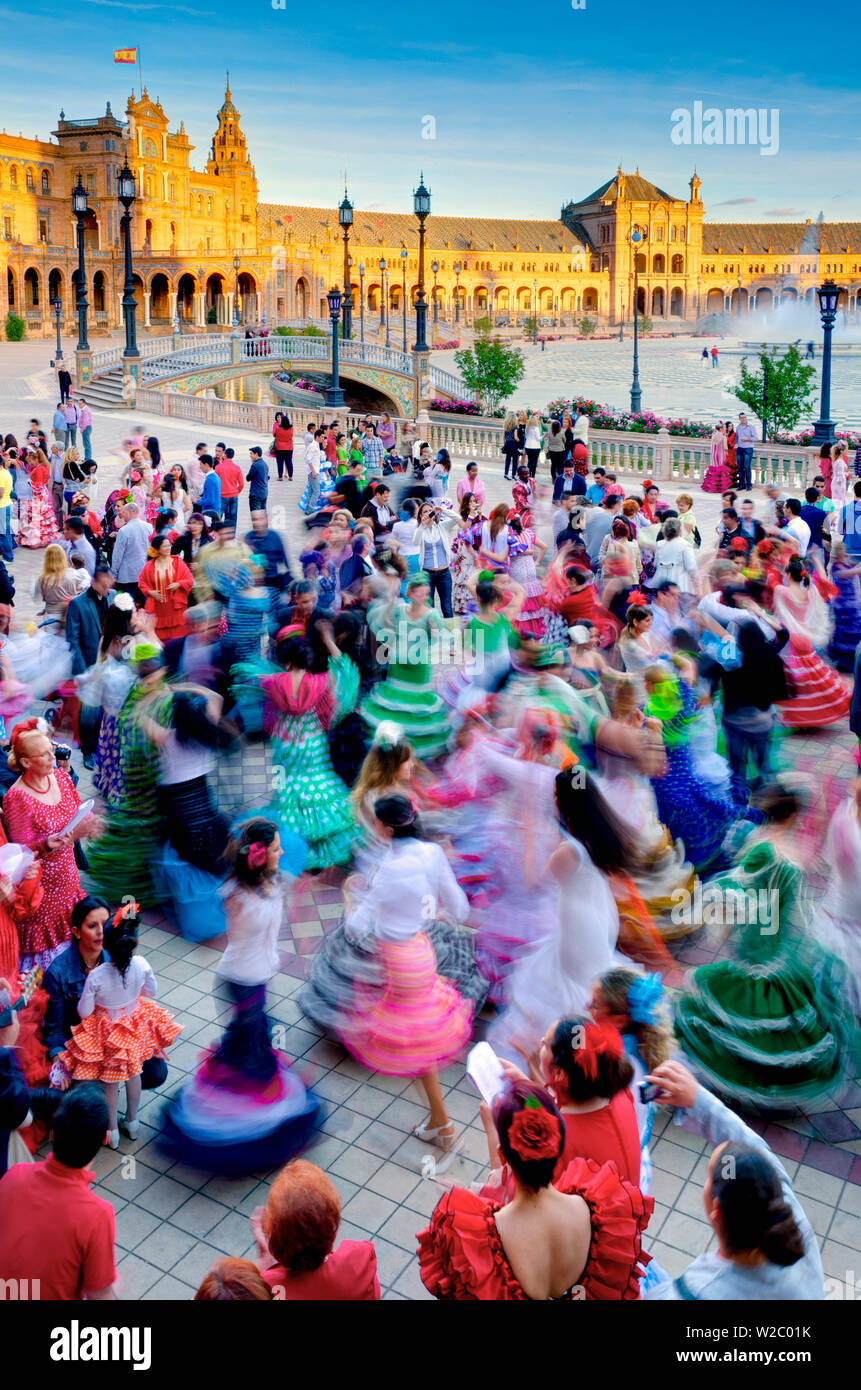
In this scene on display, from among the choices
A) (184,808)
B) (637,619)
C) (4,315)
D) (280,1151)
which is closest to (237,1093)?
(280,1151)

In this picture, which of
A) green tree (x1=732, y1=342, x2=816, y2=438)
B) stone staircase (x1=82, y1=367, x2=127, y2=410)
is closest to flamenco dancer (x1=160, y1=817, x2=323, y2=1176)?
green tree (x1=732, y1=342, x2=816, y2=438)

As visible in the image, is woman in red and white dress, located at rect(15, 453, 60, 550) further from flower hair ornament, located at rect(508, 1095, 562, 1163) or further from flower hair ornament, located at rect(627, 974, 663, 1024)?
flower hair ornament, located at rect(508, 1095, 562, 1163)

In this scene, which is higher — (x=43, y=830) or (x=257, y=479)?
(x=257, y=479)

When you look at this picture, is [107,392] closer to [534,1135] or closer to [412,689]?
[412,689]

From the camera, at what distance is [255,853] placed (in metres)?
4.97

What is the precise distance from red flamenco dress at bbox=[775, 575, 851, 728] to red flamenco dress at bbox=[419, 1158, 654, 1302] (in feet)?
24.1

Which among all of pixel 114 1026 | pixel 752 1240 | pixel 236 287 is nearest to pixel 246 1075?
pixel 114 1026

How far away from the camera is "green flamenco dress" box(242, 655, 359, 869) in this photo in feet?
25.2

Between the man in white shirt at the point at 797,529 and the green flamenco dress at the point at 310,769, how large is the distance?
5.69 m

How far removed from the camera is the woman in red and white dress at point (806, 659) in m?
9.95

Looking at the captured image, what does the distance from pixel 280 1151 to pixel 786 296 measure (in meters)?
158

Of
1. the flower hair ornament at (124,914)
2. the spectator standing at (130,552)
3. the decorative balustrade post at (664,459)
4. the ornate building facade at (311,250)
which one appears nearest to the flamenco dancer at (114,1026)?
the flower hair ornament at (124,914)

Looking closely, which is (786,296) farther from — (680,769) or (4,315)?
(680,769)

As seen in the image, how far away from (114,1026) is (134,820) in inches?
87.8
